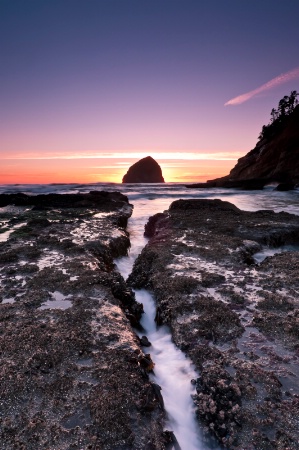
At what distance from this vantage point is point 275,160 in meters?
62.8

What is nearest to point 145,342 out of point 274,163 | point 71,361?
point 71,361

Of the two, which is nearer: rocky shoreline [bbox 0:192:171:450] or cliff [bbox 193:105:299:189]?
rocky shoreline [bbox 0:192:171:450]

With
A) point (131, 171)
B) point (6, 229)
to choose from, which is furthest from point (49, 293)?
point (131, 171)

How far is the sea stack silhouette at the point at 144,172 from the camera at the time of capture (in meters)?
195

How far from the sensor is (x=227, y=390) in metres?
5.30

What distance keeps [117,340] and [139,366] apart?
0.92 meters

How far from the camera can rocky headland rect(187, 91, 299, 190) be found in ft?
184

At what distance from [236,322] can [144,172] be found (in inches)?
7533

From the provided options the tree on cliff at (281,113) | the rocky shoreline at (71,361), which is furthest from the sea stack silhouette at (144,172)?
the rocky shoreline at (71,361)

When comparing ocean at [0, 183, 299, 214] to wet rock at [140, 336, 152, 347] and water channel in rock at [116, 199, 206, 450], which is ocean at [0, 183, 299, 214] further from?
wet rock at [140, 336, 152, 347]

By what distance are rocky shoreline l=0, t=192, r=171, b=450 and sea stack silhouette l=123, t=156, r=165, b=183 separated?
185688 mm

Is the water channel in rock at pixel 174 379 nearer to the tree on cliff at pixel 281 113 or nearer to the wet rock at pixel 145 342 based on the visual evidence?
the wet rock at pixel 145 342

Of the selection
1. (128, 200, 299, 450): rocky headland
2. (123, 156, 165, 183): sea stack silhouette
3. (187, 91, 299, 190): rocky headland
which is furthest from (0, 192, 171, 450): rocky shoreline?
(123, 156, 165, 183): sea stack silhouette

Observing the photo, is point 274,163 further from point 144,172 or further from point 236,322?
point 144,172
